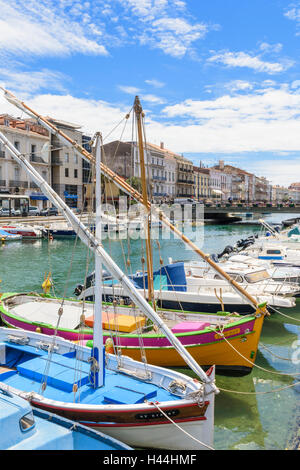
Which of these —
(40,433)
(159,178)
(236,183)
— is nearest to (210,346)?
(40,433)

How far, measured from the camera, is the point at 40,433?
6969mm

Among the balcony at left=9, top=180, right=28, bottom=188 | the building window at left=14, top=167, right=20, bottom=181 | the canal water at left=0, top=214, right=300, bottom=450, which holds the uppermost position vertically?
the building window at left=14, top=167, right=20, bottom=181

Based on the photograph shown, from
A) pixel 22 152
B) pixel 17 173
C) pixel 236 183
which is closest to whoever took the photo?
pixel 22 152

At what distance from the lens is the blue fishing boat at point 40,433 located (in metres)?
6.54

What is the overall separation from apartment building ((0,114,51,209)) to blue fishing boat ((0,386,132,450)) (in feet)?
195

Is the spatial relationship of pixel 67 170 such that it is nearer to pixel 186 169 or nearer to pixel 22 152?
pixel 22 152

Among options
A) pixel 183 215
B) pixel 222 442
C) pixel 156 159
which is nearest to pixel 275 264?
pixel 222 442

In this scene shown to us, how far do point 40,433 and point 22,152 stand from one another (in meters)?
61.4

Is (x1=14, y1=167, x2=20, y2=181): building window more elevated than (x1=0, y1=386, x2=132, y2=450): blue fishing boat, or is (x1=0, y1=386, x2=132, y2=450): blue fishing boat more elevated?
(x1=14, y1=167, x2=20, y2=181): building window

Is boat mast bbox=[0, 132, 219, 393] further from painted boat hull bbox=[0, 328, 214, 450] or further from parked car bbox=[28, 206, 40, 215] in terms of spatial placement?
parked car bbox=[28, 206, 40, 215]

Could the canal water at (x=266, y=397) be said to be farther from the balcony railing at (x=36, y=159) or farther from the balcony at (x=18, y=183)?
the balcony railing at (x=36, y=159)

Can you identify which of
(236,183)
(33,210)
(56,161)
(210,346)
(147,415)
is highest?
(236,183)

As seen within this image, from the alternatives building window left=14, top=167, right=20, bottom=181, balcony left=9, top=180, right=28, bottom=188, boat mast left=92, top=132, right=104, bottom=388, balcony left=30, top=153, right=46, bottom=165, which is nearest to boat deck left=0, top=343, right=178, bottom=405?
boat mast left=92, top=132, right=104, bottom=388

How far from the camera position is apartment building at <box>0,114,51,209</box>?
63.8m
